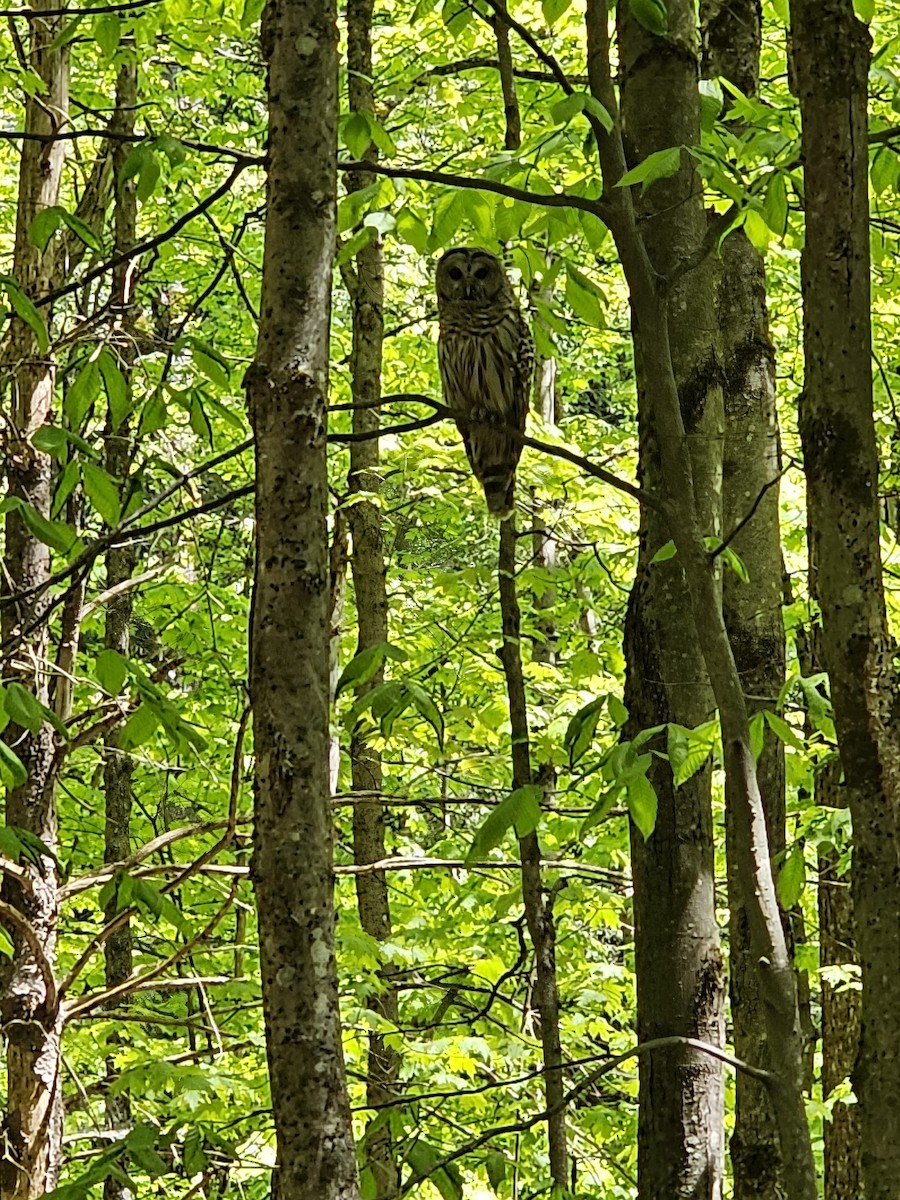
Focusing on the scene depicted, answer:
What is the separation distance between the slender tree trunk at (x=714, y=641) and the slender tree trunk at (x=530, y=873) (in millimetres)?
1702

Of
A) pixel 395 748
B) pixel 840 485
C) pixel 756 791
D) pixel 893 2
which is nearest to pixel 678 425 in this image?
pixel 840 485

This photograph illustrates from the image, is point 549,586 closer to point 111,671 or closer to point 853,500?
point 111,671

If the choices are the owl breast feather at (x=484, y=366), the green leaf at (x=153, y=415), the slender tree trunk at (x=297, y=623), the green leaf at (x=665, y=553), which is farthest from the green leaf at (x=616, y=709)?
the owl breast feather at (x=484, y=366)

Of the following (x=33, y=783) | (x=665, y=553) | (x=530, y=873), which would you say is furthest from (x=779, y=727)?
(x=33, y=783)

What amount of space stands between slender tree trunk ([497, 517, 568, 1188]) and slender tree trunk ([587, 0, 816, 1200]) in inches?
67.0

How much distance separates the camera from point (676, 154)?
6.58 feet

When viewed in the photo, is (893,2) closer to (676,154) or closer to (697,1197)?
(676,154)

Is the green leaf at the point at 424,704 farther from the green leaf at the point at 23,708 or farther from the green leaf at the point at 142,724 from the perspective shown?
the green leaf at the point at 23,708

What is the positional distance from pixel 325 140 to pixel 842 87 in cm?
74

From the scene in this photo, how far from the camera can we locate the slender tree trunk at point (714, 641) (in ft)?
5.90

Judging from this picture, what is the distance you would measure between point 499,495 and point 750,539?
0.77 metres

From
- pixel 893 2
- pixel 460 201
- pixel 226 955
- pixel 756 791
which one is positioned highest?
pixel 893 2

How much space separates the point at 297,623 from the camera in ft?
5.92

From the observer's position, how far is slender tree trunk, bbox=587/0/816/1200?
1799 mm
